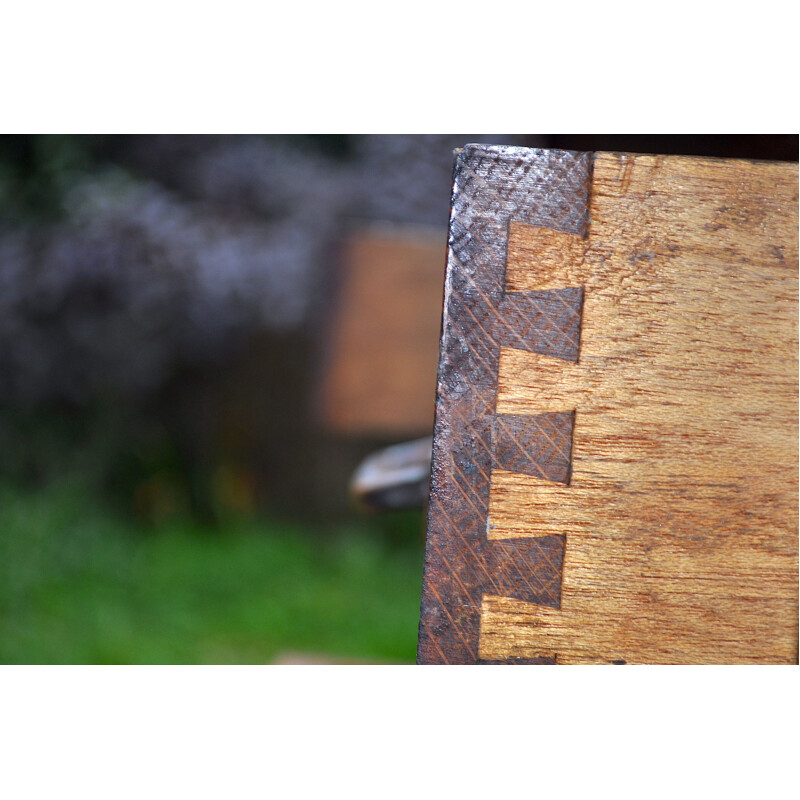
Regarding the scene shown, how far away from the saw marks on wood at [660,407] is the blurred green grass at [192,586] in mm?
1626

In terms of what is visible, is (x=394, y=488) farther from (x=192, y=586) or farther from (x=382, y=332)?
(x=192, y=586)

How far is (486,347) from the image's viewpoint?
0.64 m

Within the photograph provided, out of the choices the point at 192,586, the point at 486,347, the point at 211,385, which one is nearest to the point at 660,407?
the point at 486,347

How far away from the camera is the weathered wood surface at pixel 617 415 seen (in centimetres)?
64

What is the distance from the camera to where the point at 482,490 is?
0.65m

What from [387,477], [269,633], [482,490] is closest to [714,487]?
[482,490]

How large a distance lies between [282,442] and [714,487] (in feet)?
8.19

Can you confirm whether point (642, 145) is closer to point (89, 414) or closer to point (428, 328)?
point (428, 328)

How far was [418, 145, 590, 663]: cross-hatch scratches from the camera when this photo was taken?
0.64 m

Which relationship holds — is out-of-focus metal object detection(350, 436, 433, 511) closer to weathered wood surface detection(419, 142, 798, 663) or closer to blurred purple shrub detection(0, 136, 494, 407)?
weathered wood surface detection(419, 142, 798, 663)

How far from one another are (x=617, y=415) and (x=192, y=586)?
2.28 meters

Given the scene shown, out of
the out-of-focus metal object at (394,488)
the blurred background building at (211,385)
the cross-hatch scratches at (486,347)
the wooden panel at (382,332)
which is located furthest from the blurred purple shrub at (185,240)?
the cross-hatch scratches at (486,347)

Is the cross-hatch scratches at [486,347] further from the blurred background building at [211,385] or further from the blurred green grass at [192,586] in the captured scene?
the blurred green grass at [192,586]

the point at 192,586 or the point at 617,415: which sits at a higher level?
the point at 617,415
